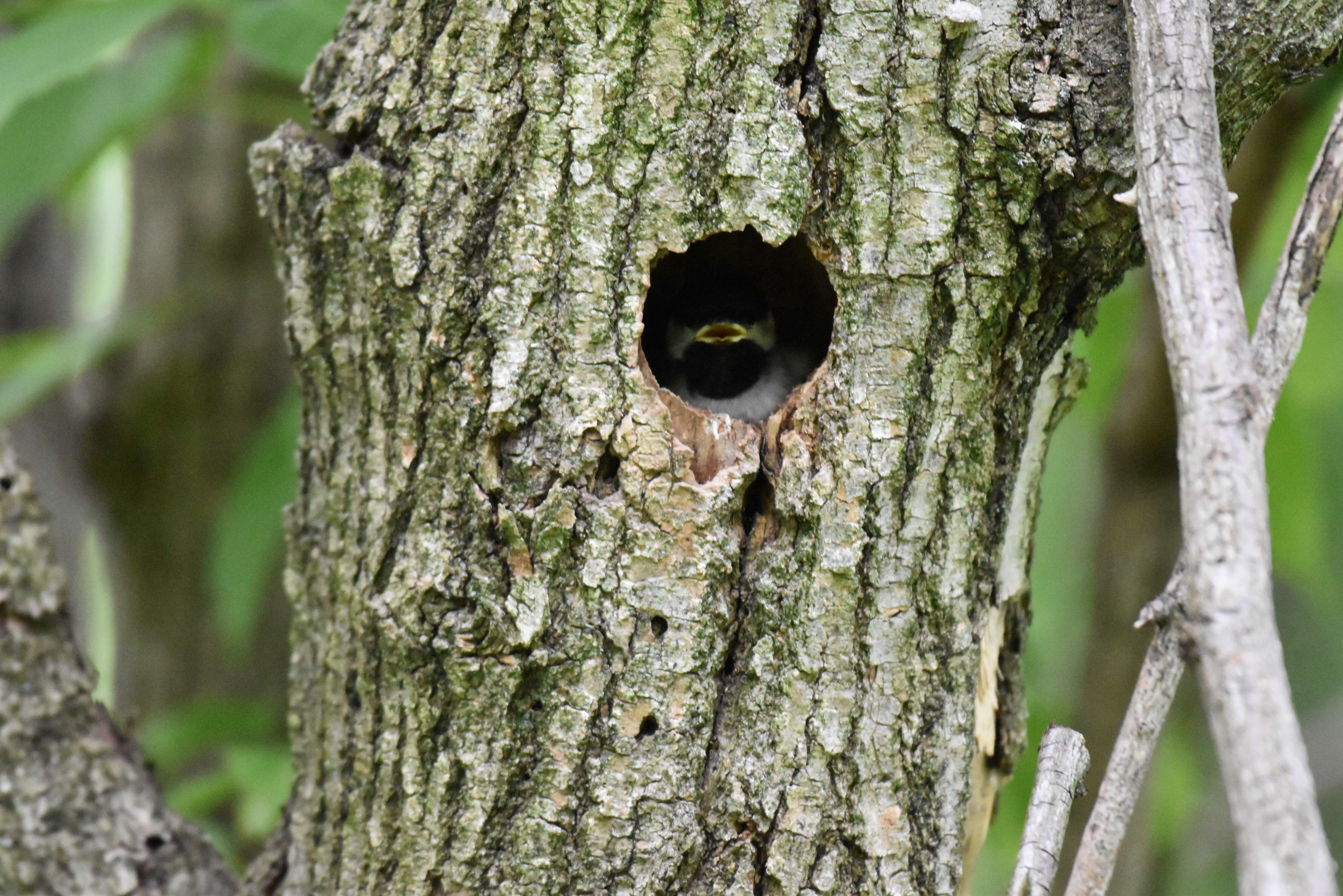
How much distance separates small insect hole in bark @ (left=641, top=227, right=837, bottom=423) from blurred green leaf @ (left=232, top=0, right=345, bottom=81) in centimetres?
98

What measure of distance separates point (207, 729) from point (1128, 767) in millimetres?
2483

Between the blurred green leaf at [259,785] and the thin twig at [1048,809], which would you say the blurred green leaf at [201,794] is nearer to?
the blurred green leaf at [259,785]

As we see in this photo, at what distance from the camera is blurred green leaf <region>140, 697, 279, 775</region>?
3.07m

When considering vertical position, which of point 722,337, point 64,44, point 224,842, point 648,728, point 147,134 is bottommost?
point 224,842

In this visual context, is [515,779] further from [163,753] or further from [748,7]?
[163,753]

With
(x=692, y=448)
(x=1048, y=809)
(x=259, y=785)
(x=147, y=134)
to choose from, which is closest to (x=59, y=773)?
(x=259, y=785)

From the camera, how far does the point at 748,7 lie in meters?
1.84

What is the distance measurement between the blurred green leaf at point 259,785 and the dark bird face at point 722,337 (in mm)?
1611

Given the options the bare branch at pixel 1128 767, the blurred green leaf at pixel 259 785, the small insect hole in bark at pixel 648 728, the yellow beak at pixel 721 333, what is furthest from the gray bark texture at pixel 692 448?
the yellow beak at pixel 721 333

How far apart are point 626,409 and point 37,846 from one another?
132 centimetres

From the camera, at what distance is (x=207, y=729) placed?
3.13 meters

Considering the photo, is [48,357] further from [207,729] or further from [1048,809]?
[1048,809]

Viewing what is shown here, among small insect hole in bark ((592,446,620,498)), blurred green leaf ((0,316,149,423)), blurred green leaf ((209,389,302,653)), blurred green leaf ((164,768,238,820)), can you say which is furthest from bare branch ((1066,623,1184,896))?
blurred green leaf ((0,316,149,423))

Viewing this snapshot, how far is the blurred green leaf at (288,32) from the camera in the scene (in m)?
2.32
